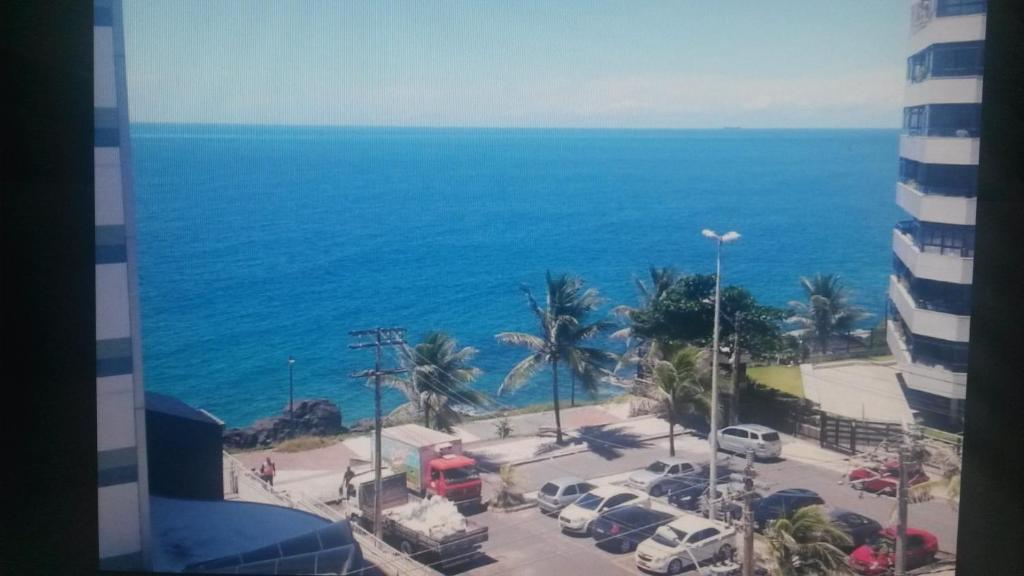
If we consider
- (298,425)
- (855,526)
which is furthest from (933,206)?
(298,425)

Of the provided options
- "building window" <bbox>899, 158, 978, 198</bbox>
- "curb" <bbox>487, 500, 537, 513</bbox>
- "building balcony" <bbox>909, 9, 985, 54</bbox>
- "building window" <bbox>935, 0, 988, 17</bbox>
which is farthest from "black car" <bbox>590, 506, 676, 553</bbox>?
"building window" <bbox>935, 0, 988, 17</bbox>

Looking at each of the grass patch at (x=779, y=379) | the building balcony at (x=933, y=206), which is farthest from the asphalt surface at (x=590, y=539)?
the building balcony at (x=933, y=206)

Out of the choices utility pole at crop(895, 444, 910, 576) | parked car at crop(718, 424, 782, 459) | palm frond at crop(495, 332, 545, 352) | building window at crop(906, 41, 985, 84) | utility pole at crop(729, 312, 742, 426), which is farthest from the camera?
palm frond at crop(495, 332, 545, 352)

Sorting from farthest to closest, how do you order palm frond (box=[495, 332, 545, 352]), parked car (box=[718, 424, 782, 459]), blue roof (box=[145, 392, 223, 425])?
1. palm frond (box=[495, 332, 545, 352])
2. parked car (box=[718, 424, 782, 459])
3. blue roof (box=[145, 392, 223, 425])

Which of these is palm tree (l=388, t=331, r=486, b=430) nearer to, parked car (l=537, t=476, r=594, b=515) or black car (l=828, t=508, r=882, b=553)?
parked car (l=537, t=476, r=594, b=515)

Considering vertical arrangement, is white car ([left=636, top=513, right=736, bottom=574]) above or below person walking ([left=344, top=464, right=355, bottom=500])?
below

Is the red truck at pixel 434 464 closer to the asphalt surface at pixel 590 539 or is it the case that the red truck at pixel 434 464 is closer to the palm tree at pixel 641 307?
the asphalt surface at pixel 590 539
